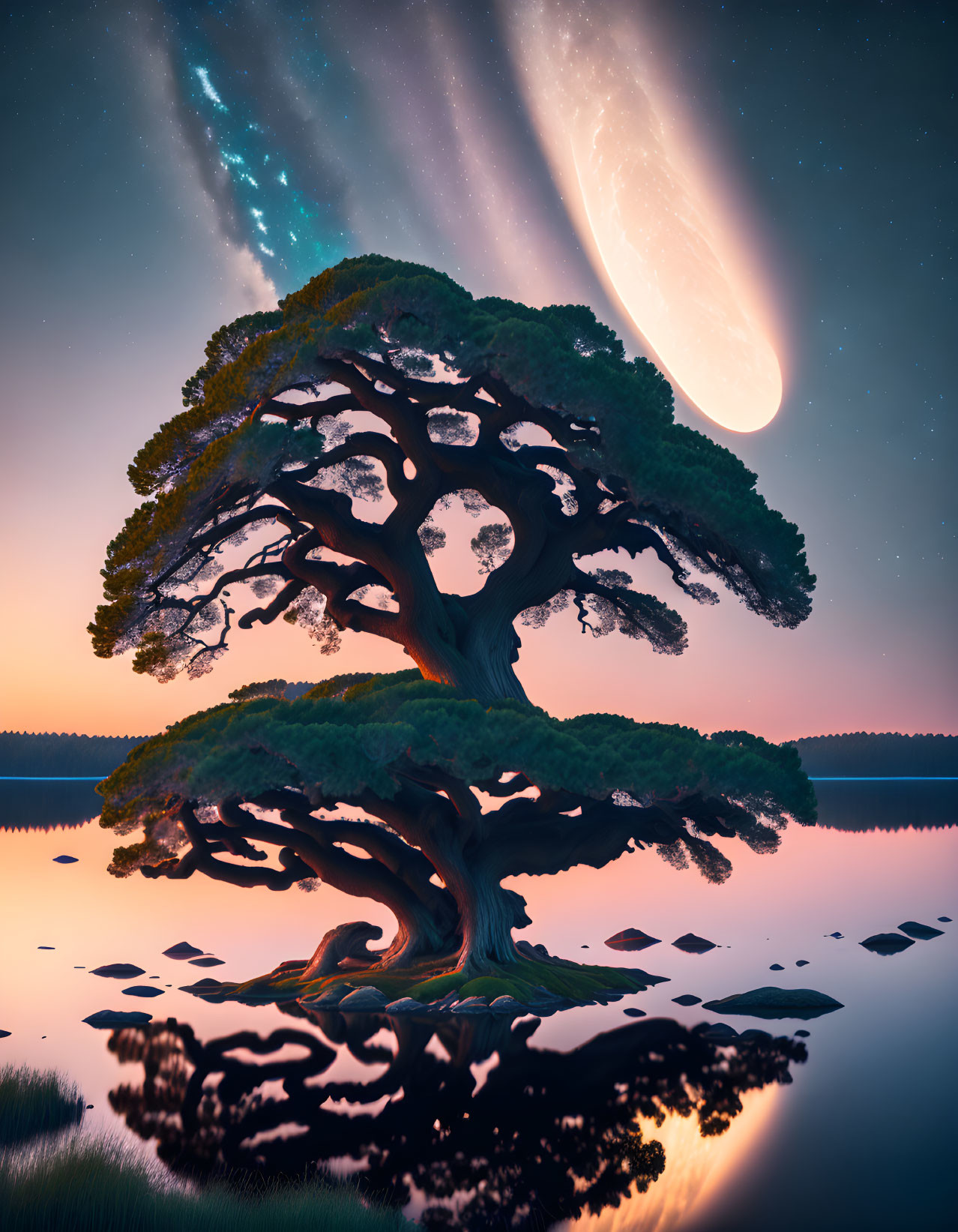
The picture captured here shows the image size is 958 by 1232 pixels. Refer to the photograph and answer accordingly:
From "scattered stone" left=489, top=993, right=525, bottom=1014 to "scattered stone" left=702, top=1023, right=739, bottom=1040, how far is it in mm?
2633

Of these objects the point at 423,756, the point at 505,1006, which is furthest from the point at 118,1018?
the point at 423,756

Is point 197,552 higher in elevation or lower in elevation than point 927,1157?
higher

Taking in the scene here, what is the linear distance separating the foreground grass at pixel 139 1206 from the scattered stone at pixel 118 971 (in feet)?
35.3

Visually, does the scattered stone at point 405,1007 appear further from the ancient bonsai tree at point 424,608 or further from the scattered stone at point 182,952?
the scattered stone at point 182,952

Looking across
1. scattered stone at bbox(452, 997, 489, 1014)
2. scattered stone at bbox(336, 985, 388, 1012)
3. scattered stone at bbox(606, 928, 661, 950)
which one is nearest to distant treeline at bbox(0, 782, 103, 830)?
scattered stone at bbox(606, 928, 661, 950)

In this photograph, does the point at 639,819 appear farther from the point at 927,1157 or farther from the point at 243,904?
the point at 243,904

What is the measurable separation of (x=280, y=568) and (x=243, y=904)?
1453 centimetres

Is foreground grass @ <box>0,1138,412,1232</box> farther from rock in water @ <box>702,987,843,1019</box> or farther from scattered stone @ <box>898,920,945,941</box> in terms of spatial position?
scattered stone @ <box>898,920,945,941</box>

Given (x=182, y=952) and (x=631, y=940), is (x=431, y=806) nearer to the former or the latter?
(x=182, y=952)

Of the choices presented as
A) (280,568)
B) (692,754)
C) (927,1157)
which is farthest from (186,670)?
(927,1157)

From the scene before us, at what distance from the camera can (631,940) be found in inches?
805

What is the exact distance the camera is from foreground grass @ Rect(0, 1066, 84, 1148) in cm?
805

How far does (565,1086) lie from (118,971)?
1029 cm

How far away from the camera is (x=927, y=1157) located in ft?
25.4
